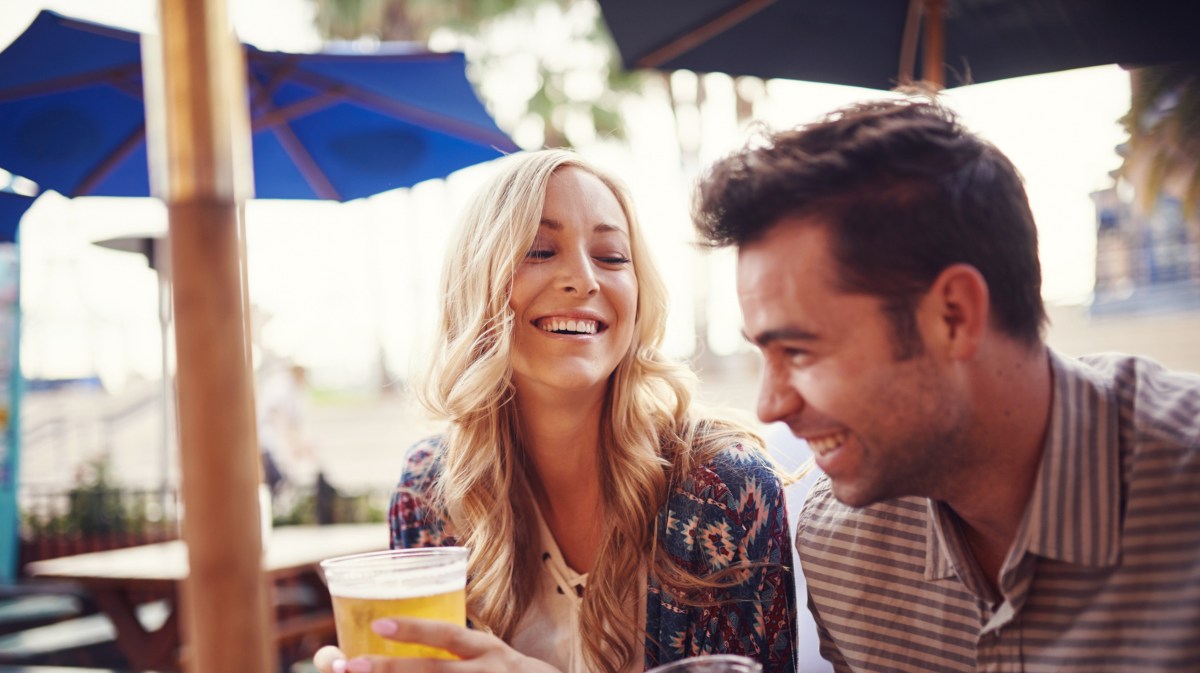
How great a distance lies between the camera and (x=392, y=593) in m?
1.32

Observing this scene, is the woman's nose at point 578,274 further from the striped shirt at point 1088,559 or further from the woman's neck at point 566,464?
the striped shirt at point 1088,559

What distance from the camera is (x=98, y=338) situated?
453 inches

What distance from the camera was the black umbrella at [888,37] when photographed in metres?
3.45

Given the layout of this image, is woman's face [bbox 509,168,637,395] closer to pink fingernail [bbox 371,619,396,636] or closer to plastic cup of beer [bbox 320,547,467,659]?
plastic cup of beer [bbox 320,547,467,659]

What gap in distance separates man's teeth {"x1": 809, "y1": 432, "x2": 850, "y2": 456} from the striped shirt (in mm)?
219

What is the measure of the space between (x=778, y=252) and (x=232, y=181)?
0.88 metres

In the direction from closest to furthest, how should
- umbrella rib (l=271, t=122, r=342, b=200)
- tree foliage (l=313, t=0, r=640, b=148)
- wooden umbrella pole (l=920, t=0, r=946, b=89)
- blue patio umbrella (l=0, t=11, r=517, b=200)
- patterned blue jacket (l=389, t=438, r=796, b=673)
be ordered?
1. patterned blue jacket (l=389, t=438, r=796, b=673)
2. wooden umbrella pole (l=920, t=0, r=946, b=89)
3. blue patio umbrella (l=0, t=11, r=517, b=200)
4. umbrella rib (l=271, t=122, r=342, b=200)
5. tree foliage (l=313, t=0, r=640, b=148)

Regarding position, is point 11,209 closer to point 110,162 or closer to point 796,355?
point 110,162

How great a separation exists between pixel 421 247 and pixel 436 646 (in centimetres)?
2182

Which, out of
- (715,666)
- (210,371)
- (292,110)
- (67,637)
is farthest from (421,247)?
(210,371)

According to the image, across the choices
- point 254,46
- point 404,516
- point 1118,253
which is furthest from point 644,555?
point 1118,253

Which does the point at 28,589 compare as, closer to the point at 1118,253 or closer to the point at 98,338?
the point at 98,338

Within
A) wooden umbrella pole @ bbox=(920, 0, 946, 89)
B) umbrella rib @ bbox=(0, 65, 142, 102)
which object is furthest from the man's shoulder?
umbrella rib @ bbox=(0, 65, 142, 102)

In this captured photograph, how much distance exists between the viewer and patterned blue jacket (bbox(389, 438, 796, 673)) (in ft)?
6.52
